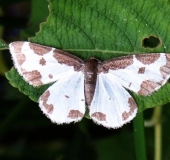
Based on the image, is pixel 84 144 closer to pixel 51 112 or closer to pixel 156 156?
pixel 156 156

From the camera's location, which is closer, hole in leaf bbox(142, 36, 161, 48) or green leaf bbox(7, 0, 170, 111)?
green leaf bbox(7, 0, 170, 111)

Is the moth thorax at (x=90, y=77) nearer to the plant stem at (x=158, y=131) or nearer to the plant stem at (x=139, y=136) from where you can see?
the plant stem at (x=139, y=136)

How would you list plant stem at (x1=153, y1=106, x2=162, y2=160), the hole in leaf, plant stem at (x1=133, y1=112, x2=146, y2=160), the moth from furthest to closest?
plant stem at (x1=153, y1=106, x2=162, y2=160) → the hole in leaf → plant stem at (x1=133, y1=112, x2=146, y2=160) → the moth

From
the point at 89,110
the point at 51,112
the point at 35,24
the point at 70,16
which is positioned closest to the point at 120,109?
the point at 89,110

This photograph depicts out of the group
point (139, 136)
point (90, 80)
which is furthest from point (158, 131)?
point (90, 80)

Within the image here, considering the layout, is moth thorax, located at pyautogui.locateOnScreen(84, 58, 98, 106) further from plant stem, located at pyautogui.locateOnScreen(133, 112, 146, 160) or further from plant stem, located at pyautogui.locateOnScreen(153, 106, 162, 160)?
plant stem, located at pyautogui.locateOnScreen(153, 106, 162, 160)

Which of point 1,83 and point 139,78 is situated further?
point 1,83

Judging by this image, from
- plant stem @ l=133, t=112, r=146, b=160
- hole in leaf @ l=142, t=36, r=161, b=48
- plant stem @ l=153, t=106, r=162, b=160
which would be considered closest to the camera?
plant stem @ l=133, t=112, r=146, b=160

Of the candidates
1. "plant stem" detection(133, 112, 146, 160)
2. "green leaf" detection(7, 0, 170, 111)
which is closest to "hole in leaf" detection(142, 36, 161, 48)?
"green leaf" detection(7, 0, 170, 111)
